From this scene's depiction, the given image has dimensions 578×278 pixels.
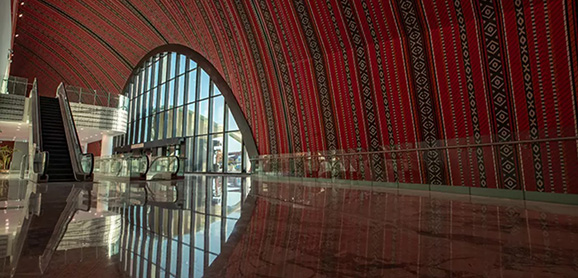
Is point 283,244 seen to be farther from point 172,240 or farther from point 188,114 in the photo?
point 188,114

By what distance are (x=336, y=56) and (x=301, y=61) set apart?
5.54 feet

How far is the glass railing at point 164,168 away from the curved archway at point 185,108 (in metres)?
3.54

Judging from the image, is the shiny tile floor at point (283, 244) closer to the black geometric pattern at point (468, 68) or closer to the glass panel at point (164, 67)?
the black geometric pattern at point (468, 68)

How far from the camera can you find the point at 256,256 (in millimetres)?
1819

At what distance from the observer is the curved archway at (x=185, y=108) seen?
59.4 feet

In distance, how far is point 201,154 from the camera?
68.7 feet

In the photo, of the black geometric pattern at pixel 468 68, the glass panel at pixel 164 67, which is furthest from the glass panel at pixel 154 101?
the black geometric pattern at pixel 468 68

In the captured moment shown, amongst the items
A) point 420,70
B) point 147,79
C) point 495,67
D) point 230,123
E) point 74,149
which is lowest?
point 74,149

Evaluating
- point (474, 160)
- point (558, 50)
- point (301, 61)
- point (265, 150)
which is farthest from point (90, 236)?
point (265, 150)

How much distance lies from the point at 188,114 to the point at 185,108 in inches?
23.4

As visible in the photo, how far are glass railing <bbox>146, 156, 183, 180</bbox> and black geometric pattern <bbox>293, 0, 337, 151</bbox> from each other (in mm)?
6372

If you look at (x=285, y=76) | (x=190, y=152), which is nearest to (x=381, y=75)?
(x=285, y=76)

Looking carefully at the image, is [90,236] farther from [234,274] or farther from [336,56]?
[336,56]

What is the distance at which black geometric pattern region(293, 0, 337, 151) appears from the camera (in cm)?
1014
